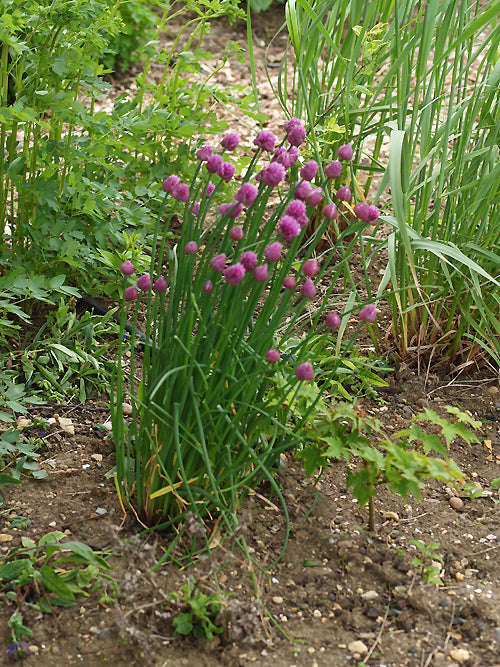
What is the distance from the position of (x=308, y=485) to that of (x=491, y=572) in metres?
0.50

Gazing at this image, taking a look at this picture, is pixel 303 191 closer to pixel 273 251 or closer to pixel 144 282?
pixel 273 251

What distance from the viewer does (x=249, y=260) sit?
1.46 m

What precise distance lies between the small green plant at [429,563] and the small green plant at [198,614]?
489 mm

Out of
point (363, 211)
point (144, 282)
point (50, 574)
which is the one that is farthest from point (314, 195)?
point (50, 574)

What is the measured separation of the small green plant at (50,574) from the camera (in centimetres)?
154

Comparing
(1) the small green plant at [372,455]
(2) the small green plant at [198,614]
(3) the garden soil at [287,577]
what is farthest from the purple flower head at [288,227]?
(2) the small green plant at [198,614]

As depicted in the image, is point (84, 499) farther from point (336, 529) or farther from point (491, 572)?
point (491, 572)

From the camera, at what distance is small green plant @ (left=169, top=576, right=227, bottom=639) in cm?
146

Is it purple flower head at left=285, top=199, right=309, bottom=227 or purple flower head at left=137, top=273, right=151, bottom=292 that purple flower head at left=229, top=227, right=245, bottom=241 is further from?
purple flower head at left=137, top=273, right=151, bottom=292

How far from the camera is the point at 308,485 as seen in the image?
1954 millimetres

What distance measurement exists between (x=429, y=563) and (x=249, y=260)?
2.87 feet

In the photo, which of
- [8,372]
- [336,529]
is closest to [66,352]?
[8,372]

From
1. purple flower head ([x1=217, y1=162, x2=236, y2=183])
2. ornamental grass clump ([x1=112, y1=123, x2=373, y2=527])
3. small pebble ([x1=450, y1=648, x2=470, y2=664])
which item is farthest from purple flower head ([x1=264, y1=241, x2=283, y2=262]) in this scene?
small pebble ([x1=450, y1=648, x2=470, y2=664])

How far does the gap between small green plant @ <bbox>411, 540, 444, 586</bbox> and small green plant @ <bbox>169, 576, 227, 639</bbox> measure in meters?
0.49
